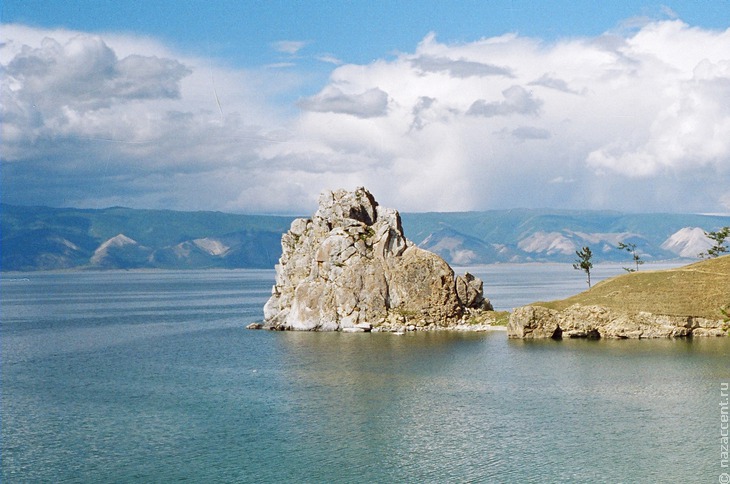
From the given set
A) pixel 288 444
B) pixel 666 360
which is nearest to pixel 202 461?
pixel 288 444

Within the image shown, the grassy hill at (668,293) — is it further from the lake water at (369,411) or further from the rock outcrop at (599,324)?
the lake water at (369,411)

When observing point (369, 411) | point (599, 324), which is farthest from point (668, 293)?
point (369, 411)

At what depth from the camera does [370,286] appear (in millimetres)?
128250

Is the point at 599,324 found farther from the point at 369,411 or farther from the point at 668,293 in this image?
the point at 369,411

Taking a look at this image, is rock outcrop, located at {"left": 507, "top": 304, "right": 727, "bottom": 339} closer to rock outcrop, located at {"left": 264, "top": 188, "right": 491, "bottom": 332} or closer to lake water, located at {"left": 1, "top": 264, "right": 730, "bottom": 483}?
lake water, located at {"left": 1, "top": 264, "right": 730, "bottom": 483}

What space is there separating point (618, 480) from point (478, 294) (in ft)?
282

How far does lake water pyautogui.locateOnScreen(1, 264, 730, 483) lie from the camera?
173ft

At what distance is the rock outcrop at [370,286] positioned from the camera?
419 feet

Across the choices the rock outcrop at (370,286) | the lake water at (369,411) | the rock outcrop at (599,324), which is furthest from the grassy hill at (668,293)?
the rock outcrop at (370,286)

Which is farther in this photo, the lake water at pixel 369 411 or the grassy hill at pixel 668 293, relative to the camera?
the grassy hill at pixel 668 293

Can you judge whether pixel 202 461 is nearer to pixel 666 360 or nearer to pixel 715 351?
pixel 666 360

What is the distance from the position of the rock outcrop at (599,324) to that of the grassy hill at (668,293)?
1102 millimetres

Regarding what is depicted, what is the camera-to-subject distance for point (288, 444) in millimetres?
59000

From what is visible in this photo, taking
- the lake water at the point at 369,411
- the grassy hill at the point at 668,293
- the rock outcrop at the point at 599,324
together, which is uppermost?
the grassy hill at the point at 668,293
